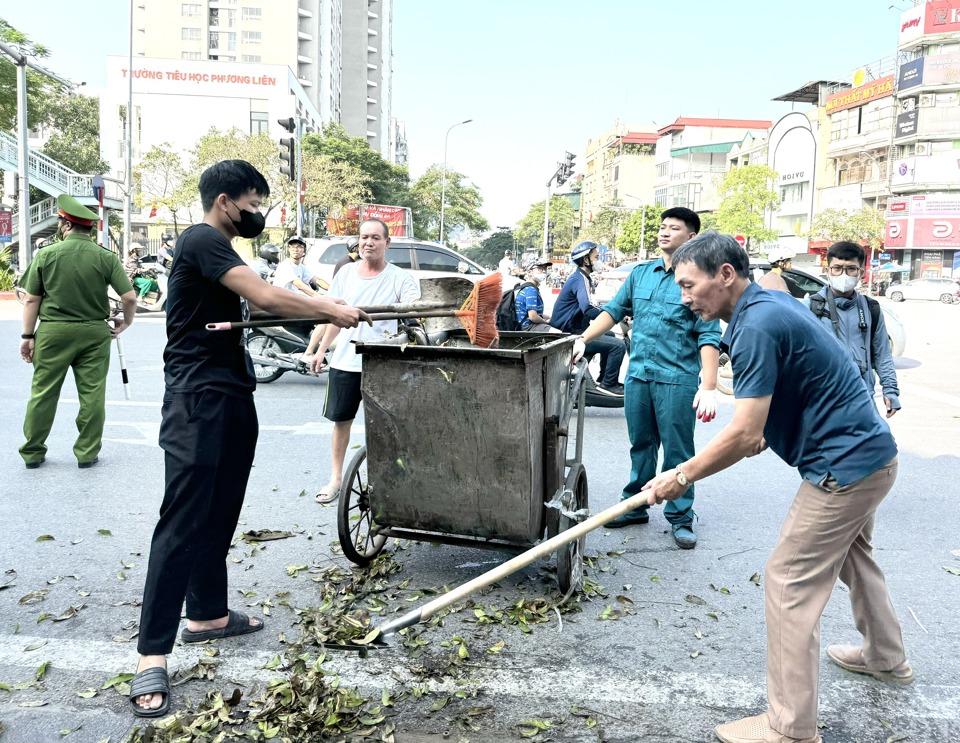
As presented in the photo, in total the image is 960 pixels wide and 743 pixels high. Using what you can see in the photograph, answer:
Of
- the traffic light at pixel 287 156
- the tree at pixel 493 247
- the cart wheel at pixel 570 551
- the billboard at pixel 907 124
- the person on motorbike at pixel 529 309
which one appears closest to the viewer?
the cart wheel at pixel 570 551

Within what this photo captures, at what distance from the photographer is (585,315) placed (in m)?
8.49

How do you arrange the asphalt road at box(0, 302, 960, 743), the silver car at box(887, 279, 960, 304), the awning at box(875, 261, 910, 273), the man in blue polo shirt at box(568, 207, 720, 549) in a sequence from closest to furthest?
the asphalt road at box(0, 302, 960, 743)
the man in blue polo shirt at box(568, 207, 720, 549)
the silver car at box(887, 279, 960, 304)
the awning at box(875, 261, 910, 273)

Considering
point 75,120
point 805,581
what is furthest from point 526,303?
point 75,120

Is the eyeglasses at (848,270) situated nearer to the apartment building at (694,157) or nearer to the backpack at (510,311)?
the backpack at (510,311)

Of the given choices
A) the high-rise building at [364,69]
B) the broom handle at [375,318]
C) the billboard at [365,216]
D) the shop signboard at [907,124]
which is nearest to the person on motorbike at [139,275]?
the billboard at [365,216]

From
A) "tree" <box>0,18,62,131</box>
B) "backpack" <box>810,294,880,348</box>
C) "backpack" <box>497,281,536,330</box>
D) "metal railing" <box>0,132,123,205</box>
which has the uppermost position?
"tree" <box>0,18,62,131</box>

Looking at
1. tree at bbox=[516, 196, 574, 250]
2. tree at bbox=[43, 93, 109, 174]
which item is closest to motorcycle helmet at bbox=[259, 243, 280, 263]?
tree at bbox=[43, 93, 109, 174]

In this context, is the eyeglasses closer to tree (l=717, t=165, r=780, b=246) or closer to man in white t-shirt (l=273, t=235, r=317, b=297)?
man in white t-shirt (l=273, t=235, r=317, b=297)

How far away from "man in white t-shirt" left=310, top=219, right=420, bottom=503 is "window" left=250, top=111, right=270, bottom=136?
212 ft

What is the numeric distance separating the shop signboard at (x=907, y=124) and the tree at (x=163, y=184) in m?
42.4

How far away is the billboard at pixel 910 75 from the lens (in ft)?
176

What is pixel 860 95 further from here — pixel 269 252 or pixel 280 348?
pixel 280 348

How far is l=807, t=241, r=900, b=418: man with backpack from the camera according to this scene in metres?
5.34

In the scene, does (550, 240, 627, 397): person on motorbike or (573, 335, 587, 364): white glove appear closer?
(573, 335, 587, 364): white glove
